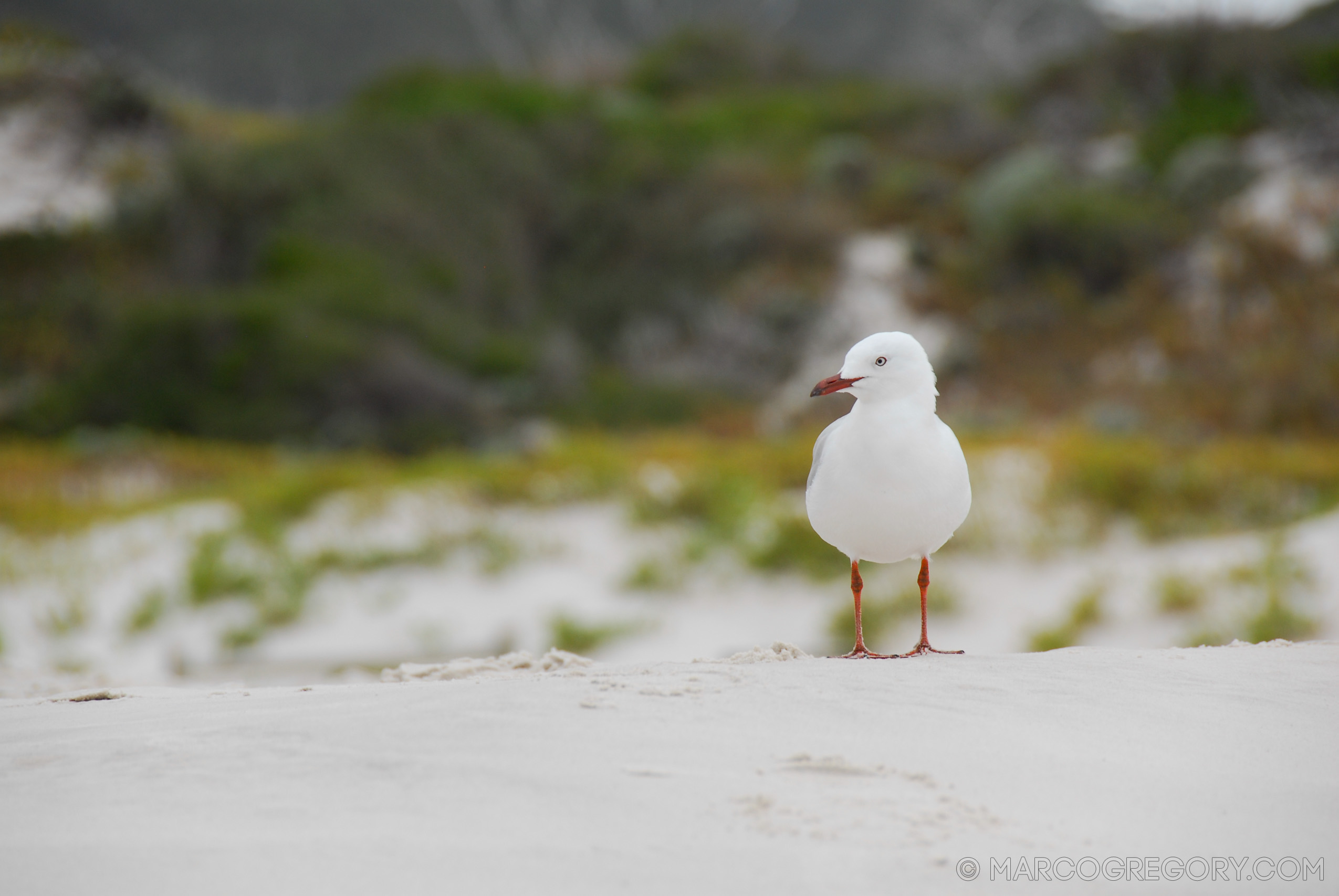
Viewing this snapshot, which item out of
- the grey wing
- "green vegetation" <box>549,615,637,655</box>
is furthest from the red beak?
"green vegetation" <box>549,615,637,655</box>

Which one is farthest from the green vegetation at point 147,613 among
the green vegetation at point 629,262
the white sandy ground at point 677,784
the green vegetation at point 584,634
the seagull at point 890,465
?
the seagull at point 890,465

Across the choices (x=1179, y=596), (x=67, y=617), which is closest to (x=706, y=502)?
(x=1179, y=596)

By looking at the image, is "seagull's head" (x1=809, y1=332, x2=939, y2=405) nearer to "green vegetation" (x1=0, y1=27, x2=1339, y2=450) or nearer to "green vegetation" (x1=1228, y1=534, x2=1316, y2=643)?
"green vegetation" (x1=1228, y1=534, x2=1316, y2=643)

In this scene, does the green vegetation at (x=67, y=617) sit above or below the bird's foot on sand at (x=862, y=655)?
above

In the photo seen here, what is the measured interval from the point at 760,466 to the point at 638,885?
7188 millimetres

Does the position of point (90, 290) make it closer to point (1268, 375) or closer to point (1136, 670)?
point (1268, 375)

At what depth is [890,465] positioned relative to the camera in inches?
100

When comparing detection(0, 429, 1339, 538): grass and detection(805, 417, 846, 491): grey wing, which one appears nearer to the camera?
detection(805, 417, 846, 491): grey wing

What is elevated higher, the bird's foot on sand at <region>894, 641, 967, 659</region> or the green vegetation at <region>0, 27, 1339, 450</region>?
the green vegetation at <region>0, 27, 1339, 450</region>

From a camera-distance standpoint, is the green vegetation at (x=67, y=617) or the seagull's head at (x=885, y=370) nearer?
the seagull's head at (x=885, y=370)

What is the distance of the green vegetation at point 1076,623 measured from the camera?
248 inches

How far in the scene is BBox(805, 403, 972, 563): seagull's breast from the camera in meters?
2.54

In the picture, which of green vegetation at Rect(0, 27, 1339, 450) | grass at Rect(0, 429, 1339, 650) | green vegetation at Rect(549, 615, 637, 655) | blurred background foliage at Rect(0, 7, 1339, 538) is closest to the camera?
green vegetation at Rect(549, 615, 637, 655)

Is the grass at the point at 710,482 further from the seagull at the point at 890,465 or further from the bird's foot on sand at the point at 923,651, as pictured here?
the seagull at the point at 890,465
